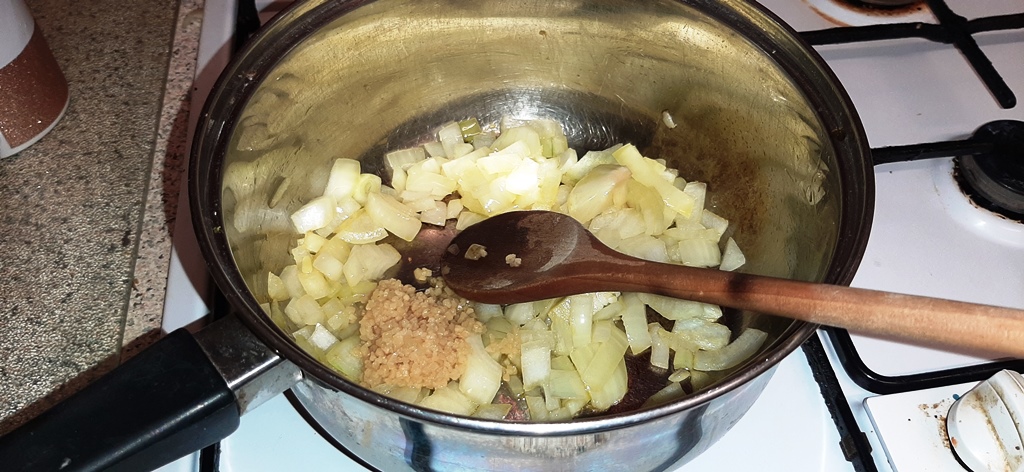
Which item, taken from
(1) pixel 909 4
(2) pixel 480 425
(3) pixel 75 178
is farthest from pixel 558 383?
(1) pixel 909 4

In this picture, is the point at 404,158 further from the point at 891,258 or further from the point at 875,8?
the point at 875,8

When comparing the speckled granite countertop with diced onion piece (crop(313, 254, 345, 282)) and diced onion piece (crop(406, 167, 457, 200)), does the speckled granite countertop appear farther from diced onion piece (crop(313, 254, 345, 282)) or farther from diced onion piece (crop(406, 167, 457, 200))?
diced onion piece (crop(406, 167, 457, 200))

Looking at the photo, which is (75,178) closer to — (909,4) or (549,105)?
(549,105)

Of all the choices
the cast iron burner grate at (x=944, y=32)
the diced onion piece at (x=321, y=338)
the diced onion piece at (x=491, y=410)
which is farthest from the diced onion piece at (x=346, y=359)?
the cast iron burner grate at (x=944, y=32)

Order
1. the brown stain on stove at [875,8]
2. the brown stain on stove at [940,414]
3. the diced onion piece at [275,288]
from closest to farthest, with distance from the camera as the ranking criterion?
1. the brown stain on stove at [940,414]
2. the diced onion piece at [275,288]
3. the brown stain on stove at [875,8]

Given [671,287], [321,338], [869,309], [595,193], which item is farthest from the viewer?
[595,193]

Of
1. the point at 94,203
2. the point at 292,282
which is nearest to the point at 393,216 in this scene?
the point at 292,282

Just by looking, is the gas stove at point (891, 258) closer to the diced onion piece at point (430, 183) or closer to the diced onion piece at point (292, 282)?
the diced onion piece at point (292, 282)
